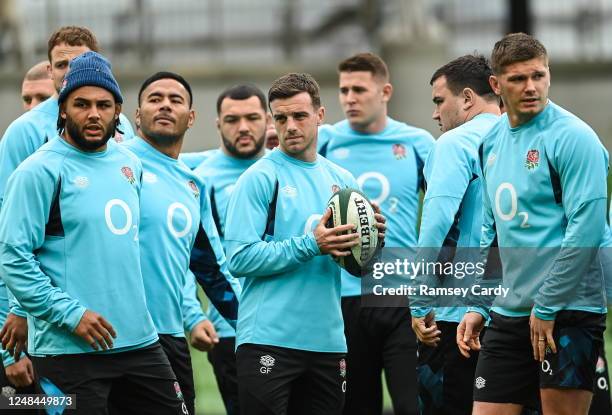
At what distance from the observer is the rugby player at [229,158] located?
9094mm

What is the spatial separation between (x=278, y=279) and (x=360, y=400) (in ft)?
5.93

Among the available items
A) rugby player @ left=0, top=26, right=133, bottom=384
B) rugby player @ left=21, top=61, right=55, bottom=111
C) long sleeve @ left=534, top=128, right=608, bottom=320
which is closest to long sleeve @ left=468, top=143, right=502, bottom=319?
long sleeve @ left=534, top=128, right=608, bottom=320

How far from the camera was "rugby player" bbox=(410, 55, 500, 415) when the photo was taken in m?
7.43

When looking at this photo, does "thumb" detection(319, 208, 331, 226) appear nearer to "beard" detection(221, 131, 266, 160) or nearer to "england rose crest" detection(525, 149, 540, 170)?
"england rose crest" detection(525, 149, 540, 170)

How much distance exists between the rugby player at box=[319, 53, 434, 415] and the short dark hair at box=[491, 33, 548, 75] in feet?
7.75

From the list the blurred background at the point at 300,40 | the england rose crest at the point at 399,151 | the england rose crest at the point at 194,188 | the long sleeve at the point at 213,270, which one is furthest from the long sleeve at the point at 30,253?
the blurred background at the point at 300,40

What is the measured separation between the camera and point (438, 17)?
63.6 feet

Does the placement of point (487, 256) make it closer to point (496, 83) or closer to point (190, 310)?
point (496, 83)

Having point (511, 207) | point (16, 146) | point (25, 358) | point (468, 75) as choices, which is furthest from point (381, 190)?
point (25, 358)

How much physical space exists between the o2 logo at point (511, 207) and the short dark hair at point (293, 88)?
134 cm

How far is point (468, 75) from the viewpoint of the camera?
25.5ft

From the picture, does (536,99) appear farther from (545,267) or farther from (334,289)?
(334,289)

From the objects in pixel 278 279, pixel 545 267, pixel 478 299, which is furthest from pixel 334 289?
pixel 545 267

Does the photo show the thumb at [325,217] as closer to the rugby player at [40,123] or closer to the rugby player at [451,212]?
the rugby player at [451,212]
